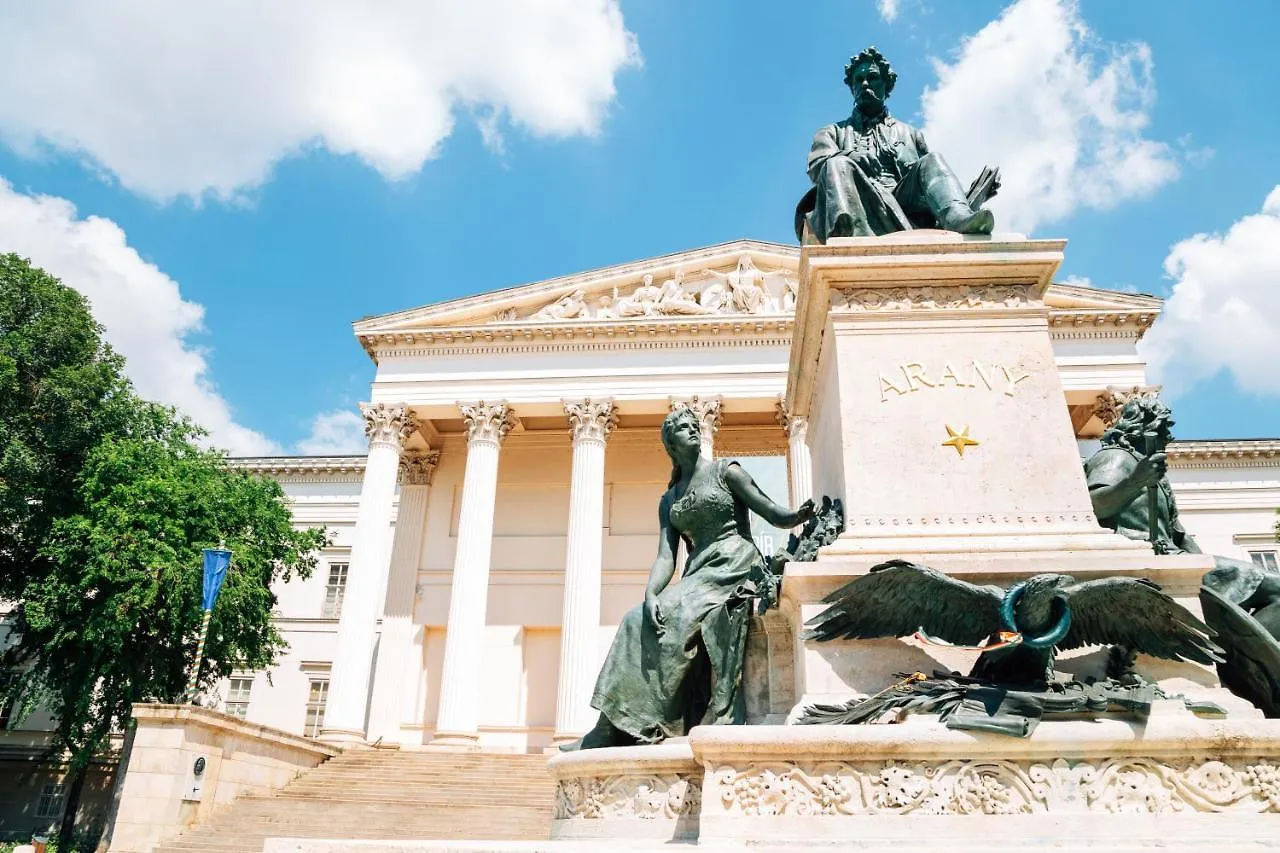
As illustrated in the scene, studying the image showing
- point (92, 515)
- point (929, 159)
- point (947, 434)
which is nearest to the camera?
point (947, 434)

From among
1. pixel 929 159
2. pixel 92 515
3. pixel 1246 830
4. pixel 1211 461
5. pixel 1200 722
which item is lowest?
pixel 1246 830

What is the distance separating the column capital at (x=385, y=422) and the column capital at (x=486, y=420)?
1887mm

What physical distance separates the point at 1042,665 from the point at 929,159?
3512 millimetres

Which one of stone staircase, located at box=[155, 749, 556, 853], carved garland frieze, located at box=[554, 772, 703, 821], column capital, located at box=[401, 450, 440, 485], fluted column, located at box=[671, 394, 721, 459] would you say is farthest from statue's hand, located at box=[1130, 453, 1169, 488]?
column capital, located at box=[401, 450, 440, 485]

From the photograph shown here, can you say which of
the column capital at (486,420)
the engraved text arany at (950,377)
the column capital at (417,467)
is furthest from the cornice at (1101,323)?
the engraved text arany at (950,377)

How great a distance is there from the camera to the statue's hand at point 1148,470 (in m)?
4.44

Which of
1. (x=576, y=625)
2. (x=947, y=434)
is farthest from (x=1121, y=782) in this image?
(x=576, y=625)

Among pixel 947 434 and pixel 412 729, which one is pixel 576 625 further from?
pixel 947 434

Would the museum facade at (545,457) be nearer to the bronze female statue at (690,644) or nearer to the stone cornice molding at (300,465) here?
the stone cornice molding at (300,465)

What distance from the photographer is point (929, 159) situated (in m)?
5.63

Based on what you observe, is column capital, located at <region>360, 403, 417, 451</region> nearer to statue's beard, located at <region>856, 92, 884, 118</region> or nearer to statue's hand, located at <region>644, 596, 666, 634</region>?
statue's beard, located at <region>856, 92, 884, 118</region>

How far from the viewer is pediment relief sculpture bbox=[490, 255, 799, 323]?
28.2 meters

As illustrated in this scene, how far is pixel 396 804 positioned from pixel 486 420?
40.5 ft

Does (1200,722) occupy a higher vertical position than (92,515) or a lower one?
lower
